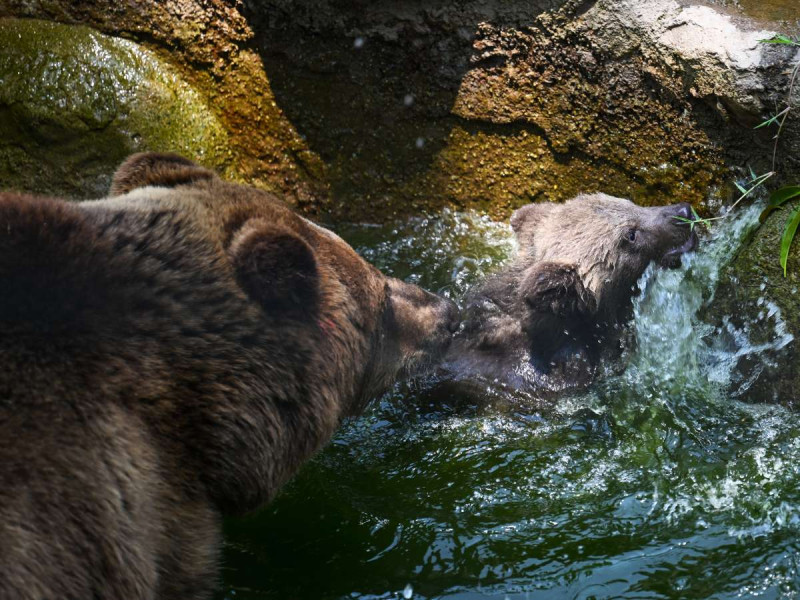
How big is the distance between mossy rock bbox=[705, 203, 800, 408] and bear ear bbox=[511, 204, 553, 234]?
1.31 metres

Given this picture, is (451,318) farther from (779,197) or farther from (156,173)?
(779,197)

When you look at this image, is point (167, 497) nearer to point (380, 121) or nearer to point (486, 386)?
point (486, 386)

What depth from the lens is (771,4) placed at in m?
5.51

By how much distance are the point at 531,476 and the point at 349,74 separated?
3376 mm

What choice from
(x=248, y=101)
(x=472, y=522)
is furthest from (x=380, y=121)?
(x=472, y=522)

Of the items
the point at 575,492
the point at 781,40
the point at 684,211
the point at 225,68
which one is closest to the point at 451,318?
the point at 575,492

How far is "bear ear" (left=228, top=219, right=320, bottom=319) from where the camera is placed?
3316 mm

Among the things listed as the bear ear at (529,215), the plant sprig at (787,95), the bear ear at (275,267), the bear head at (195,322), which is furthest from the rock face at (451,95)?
the bear ear at (275,267)

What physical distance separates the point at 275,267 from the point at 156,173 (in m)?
0.99

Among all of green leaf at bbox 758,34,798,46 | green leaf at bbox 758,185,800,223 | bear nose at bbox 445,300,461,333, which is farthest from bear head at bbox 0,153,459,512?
green leaf at bbox 758,34,798,46

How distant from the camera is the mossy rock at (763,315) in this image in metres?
4.92

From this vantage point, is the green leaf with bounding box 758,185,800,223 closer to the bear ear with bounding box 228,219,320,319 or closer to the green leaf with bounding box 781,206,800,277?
the green leaf with bounding box 781,206,800,277

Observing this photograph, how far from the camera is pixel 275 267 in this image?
11.0 feet

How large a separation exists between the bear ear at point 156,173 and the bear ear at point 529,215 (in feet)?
Result: 9.09
